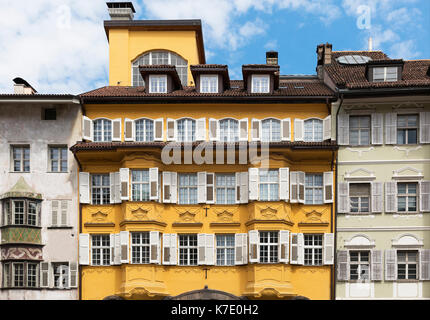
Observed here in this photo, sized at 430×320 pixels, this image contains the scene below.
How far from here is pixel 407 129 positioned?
104 ft

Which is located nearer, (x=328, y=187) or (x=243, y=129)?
(x=328, y=187)

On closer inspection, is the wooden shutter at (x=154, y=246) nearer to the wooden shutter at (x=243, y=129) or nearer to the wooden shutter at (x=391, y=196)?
the wooden shutter at (x=243, y=129)

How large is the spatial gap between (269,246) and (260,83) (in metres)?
Result: 8.27

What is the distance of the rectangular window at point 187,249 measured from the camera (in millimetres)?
31344

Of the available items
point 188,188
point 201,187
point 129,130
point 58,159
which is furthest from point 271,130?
point 58,159

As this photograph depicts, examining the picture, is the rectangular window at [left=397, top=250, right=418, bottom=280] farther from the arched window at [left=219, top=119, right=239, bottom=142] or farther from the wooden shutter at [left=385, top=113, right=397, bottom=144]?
the arched window at [left=219, top=119, right=239, bottom=142]

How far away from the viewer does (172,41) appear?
124 feet

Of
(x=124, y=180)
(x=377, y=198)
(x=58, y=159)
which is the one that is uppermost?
(x=58, y=159)

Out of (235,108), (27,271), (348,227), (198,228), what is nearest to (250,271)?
(198,228)

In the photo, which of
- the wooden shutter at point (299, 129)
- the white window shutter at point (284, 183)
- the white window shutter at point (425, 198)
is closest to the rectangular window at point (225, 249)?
the white window shutter at point (284, 183)

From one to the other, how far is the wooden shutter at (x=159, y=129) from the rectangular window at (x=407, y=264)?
1258cm

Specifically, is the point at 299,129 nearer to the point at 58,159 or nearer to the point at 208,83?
the point at 208,83

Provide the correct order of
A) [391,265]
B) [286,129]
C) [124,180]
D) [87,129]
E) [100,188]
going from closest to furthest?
[391,265]
[124,180]
[100,188]
[286,129]
[87,129]
